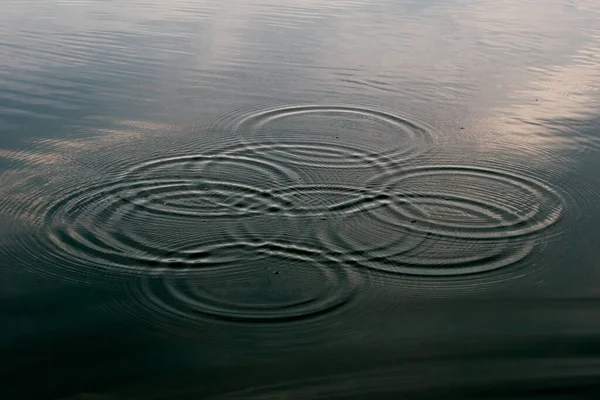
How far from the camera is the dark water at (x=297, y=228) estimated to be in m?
3.65

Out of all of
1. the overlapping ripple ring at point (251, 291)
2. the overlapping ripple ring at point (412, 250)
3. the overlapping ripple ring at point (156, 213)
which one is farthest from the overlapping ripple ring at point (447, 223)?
the overlapping ripple ring at point (156, 213)

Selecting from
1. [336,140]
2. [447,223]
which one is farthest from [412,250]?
[336,140]

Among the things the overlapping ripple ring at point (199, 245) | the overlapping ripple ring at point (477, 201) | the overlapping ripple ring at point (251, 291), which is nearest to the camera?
the overlapping ripple ring at point (251, 291)

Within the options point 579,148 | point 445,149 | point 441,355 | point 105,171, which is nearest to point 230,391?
point 441,355

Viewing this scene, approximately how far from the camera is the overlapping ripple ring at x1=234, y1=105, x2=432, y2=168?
5961mm

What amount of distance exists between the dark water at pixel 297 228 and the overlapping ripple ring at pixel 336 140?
0.03 meters

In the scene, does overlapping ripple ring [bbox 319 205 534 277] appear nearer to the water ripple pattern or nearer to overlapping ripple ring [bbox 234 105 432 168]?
the water ripple pattern

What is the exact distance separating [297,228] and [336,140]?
1684 millimetres

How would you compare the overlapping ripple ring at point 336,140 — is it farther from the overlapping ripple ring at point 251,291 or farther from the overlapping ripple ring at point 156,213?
the overlapping ripple ring at point 251,291

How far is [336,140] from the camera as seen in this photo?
6.34m

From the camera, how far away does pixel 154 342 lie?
12.4 ft

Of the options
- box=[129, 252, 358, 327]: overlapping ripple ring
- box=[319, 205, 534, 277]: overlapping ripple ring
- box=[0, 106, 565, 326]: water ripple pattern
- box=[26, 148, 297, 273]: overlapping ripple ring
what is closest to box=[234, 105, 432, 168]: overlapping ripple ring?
box=[0, 106, 565, 326]: water ripple pattern

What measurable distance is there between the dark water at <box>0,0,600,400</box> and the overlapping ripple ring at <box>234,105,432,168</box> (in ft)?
0.10

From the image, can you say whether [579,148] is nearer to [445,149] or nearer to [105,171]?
[445,149]
